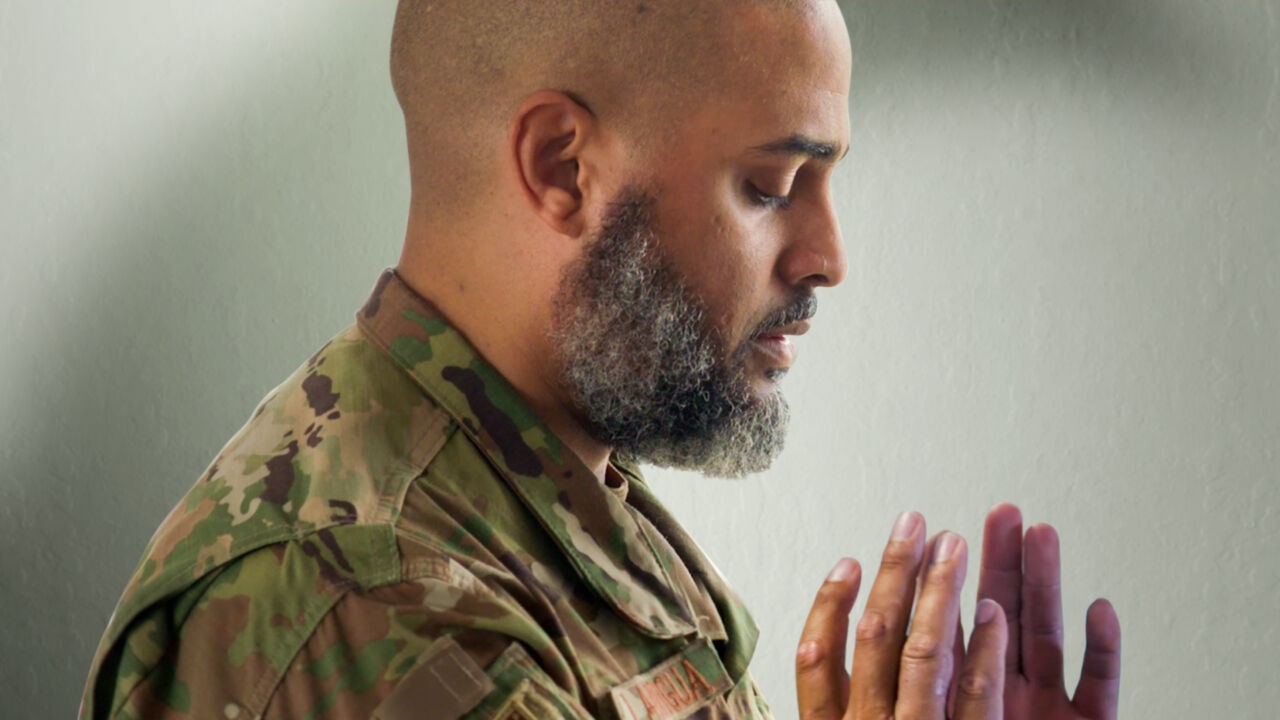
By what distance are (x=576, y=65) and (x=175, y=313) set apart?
87 centimetres

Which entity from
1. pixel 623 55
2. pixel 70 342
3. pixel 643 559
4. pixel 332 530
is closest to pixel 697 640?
pixel 643 559

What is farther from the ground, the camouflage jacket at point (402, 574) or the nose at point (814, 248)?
the nose at point (814, 248)

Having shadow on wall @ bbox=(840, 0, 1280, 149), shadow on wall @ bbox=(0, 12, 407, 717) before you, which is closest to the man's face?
shadow on wall @ bbox=(0, 12, 407, 717)

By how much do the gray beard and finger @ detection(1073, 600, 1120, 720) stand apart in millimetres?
301

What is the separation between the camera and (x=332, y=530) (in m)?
0.78

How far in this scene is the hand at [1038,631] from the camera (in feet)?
3.60

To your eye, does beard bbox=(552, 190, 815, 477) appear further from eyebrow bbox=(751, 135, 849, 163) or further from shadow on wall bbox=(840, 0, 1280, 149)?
shadow on wall bbox=(840, 0, 1280, 149)

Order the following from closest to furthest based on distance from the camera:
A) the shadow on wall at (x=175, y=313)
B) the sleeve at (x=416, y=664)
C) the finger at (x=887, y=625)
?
the sleeve at (x=416, y=664) → the finger at (x=887, y=625) → the shadow on wall at (x=175, y=313)

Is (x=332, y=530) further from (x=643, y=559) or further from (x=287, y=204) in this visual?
(x=287, y=204)

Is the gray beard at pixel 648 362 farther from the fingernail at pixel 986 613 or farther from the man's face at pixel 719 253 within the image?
the fingernail at pixel 986 613

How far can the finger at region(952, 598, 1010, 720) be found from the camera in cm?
87

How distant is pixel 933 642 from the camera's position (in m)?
0.85

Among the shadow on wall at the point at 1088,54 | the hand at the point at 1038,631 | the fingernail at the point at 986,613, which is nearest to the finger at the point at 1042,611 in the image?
the hand at the point at 1038,631

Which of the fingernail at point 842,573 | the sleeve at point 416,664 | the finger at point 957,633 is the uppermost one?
the finger at point 957,633
